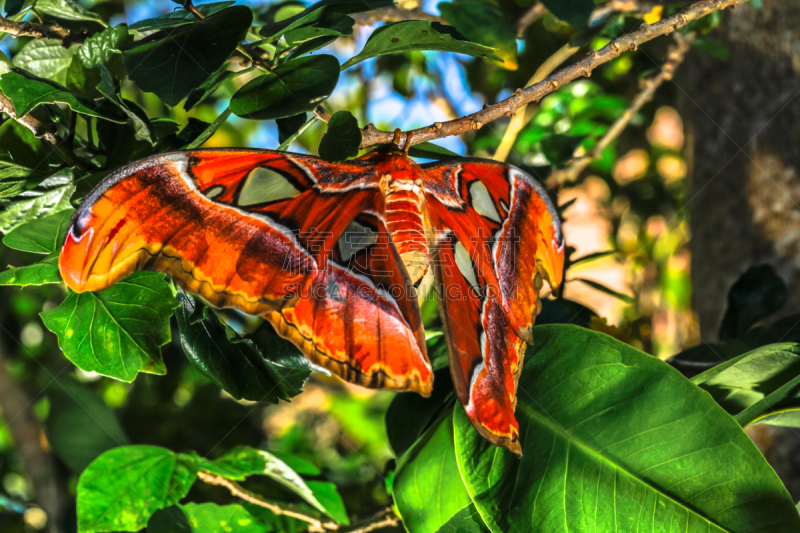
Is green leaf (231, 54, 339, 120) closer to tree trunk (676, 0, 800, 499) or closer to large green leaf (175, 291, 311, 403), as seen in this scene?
large green leaf (175, 291, 311, 403)

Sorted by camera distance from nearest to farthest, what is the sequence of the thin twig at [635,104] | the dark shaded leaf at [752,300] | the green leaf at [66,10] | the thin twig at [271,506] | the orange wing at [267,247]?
the orange wing at [267,247] → the green leaf at [66,10] → the thin twig at [271,506] → the dark shaded leaf at [752,300] → the thin twig at [635,104]

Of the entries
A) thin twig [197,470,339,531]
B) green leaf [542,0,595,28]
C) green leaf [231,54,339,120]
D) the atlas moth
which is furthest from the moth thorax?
thin twig [197,470,339,531]

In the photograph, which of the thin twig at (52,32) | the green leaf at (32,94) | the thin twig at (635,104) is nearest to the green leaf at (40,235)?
the green leaf at (32,94)

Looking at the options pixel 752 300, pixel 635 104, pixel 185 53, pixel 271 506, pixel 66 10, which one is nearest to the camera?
pixel 185 53

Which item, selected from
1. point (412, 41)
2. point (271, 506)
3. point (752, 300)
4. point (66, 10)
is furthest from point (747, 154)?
point (66, 10)

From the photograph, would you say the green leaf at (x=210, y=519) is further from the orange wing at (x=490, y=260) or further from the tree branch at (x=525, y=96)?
the tree branch at (x=525, y=96)

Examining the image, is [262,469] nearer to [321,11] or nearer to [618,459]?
[618,459]
